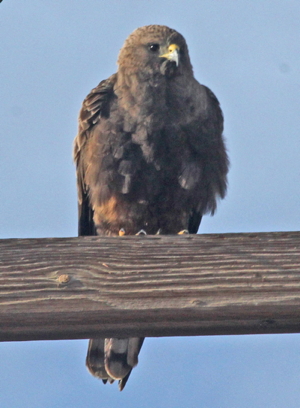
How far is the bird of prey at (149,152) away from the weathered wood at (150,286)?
2306 millimetres

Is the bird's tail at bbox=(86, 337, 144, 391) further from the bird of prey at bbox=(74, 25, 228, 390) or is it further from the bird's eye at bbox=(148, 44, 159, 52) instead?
the bird's eye at bbox=(148, 44, 159, 52)

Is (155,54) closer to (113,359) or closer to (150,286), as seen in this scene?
(113,359)

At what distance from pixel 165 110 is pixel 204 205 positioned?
67cm

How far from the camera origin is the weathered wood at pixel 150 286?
1.94 m

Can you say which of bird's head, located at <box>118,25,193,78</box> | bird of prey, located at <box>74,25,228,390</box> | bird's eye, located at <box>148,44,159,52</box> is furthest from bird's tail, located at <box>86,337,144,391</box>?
bird's eye, located at <box>148,44,159,52</box>

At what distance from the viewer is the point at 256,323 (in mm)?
1963

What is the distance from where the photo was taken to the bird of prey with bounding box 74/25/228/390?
4.44 meters

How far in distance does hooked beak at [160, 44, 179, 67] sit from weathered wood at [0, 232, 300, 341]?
9.67ft

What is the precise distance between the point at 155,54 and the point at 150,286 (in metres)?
3.35

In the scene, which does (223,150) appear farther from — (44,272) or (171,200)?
(44,272)

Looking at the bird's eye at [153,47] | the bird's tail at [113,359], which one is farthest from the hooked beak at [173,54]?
the bird's tail at [113,359]

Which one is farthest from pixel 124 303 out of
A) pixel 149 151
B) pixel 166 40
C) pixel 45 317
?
pixel 166 40

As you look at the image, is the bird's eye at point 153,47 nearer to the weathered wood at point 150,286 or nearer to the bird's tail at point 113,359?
the bird's tail at point 113,359

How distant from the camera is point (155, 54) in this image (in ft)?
16.7
